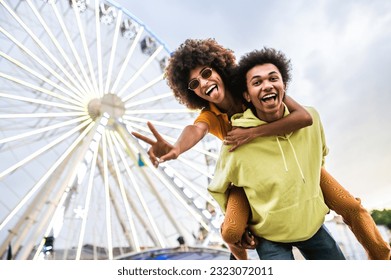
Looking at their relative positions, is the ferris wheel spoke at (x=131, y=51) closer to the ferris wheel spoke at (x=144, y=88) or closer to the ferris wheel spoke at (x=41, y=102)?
the ferris wheel spoke at (x=144, y=88)

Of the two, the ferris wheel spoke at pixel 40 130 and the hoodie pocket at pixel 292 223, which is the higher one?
the ferris wheel spoke at pixel 40 130

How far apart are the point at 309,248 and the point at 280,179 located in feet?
0.73

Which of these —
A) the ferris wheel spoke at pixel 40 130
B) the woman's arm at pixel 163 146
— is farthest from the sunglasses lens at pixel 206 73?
the ferris wheel spoke at pixel 40 130

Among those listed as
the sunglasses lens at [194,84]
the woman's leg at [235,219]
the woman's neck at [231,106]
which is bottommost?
the woman's leg at [235,219]

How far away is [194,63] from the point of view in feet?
4.46

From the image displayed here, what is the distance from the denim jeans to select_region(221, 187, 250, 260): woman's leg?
0.06m

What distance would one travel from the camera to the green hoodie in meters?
1.09

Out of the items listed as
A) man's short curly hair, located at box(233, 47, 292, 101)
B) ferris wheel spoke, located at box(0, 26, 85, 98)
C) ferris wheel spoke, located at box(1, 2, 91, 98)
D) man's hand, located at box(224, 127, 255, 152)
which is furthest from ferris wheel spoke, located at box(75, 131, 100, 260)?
man's hand, located at box(224, 127, 255, 152)

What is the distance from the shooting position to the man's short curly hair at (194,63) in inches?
53.4

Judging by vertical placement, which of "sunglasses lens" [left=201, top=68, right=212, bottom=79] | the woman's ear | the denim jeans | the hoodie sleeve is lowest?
the denim jeans

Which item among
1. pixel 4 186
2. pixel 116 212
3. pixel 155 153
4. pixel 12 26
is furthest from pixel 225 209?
pixel 12 26

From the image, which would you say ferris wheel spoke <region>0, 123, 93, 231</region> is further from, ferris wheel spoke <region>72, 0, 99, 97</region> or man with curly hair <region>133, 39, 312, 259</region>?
man with curly hair <region>133, 39, 312, 259</region>

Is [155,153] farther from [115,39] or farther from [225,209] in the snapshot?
[115,39]

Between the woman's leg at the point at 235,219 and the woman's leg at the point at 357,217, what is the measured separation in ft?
0.79
